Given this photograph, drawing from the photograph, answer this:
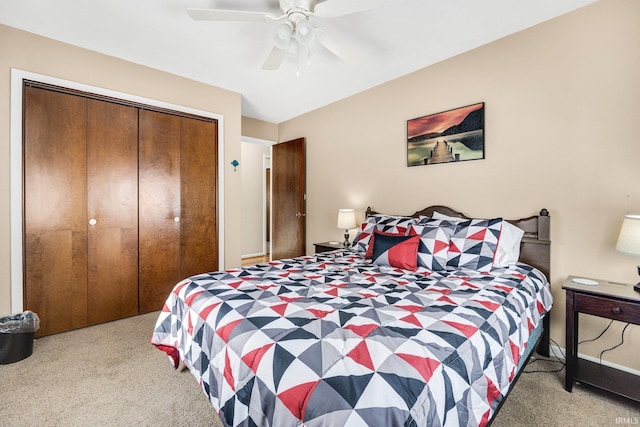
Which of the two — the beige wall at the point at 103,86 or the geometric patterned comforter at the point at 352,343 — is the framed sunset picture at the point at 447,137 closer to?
the geometric patterned comforter at the point at 352,343

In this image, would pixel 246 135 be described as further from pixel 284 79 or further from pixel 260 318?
pixel 260 318

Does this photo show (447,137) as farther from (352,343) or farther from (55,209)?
(55,209)

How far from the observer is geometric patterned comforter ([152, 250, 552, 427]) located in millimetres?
825

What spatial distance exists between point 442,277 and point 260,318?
1290 mm

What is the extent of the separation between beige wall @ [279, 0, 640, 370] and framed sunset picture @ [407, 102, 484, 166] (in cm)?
6

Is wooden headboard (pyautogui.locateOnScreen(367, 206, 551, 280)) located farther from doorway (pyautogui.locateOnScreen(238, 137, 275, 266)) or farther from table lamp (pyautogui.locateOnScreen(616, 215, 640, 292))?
doorway (pyautogui.locateOnScreen(238, 137, 275, 266))

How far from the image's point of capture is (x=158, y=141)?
311 cm

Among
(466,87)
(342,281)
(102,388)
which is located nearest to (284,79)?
(466,87)

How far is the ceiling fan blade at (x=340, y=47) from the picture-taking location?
210cm

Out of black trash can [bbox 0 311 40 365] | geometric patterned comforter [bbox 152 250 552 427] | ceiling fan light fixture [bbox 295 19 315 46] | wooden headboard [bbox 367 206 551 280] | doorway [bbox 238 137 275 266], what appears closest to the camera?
geometric patterned comforter [bbox 152 250 552 427]

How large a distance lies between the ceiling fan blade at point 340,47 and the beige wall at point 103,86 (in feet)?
6.04

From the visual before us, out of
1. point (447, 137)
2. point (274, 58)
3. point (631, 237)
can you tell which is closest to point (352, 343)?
point (631, 237)

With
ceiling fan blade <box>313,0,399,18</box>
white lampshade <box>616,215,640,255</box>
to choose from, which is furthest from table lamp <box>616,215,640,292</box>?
ceiling fan blade <box>313,0,399,18</box>

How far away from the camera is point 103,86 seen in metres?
2.78
